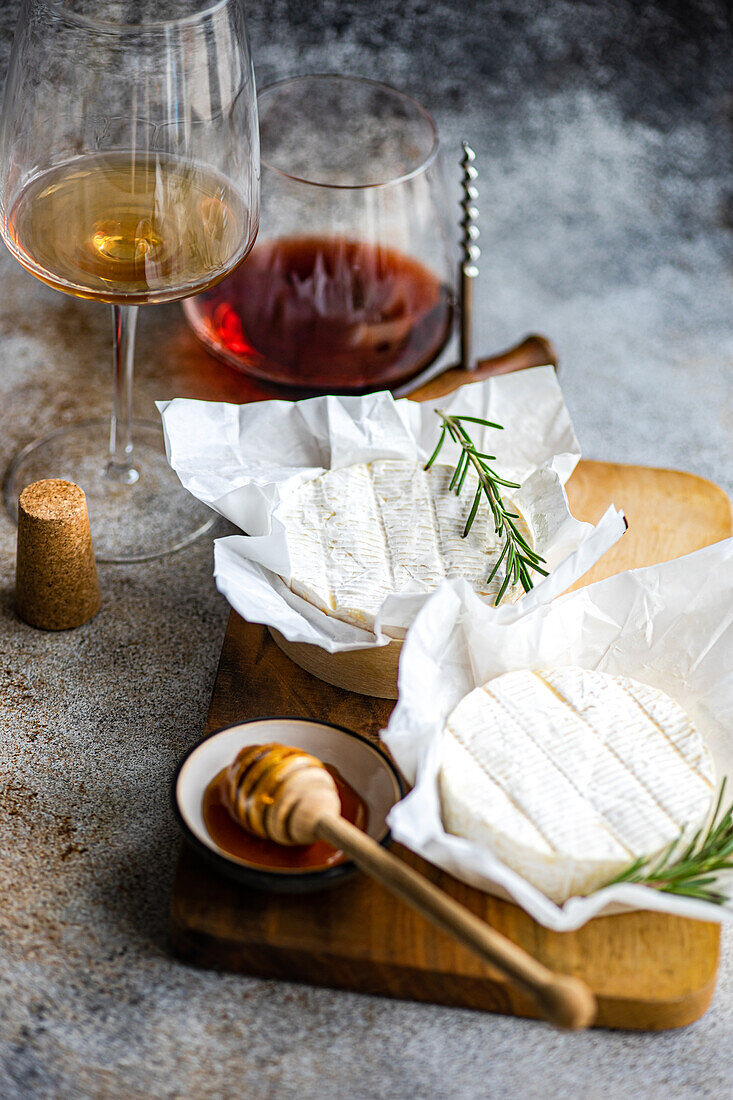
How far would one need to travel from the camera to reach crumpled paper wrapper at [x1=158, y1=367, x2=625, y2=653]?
0.80 m

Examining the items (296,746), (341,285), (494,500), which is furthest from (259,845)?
(341,285)

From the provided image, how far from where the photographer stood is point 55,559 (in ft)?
2.80

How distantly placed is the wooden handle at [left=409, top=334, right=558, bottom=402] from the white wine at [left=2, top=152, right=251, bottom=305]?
0.31 meters

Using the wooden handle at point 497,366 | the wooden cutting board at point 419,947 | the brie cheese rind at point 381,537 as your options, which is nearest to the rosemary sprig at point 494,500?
the brie cheese rind at point 381,537

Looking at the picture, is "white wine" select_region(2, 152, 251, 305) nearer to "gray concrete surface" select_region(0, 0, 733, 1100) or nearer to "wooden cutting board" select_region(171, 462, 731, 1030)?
"gray concrete surface" select_region(0, 0, 733, 1100)

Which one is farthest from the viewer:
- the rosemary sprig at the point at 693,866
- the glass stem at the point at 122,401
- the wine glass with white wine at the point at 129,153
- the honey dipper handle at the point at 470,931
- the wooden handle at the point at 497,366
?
the wooden handle at the point at 497,366

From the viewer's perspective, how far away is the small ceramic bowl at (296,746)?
649 mm

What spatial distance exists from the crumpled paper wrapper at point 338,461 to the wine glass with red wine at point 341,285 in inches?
4.3

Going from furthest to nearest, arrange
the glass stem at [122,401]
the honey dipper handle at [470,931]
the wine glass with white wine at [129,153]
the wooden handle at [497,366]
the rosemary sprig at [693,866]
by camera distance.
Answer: the wooden handle at [497,366], the glass stem at [122,401], the wine glass with white wine at [129,153], the rosemary sprig at [693,866], the honey dipper handle at [470,931]

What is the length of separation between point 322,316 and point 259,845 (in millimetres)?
544

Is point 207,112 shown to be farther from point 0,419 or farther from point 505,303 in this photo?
point 505,303

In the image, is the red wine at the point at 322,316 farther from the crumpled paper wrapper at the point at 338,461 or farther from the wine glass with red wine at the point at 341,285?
the crumpled paper wrapper at the point at 338,461

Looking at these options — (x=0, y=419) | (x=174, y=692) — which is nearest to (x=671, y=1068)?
(x=174, y=692)

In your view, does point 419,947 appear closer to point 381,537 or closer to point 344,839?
point 344,839
